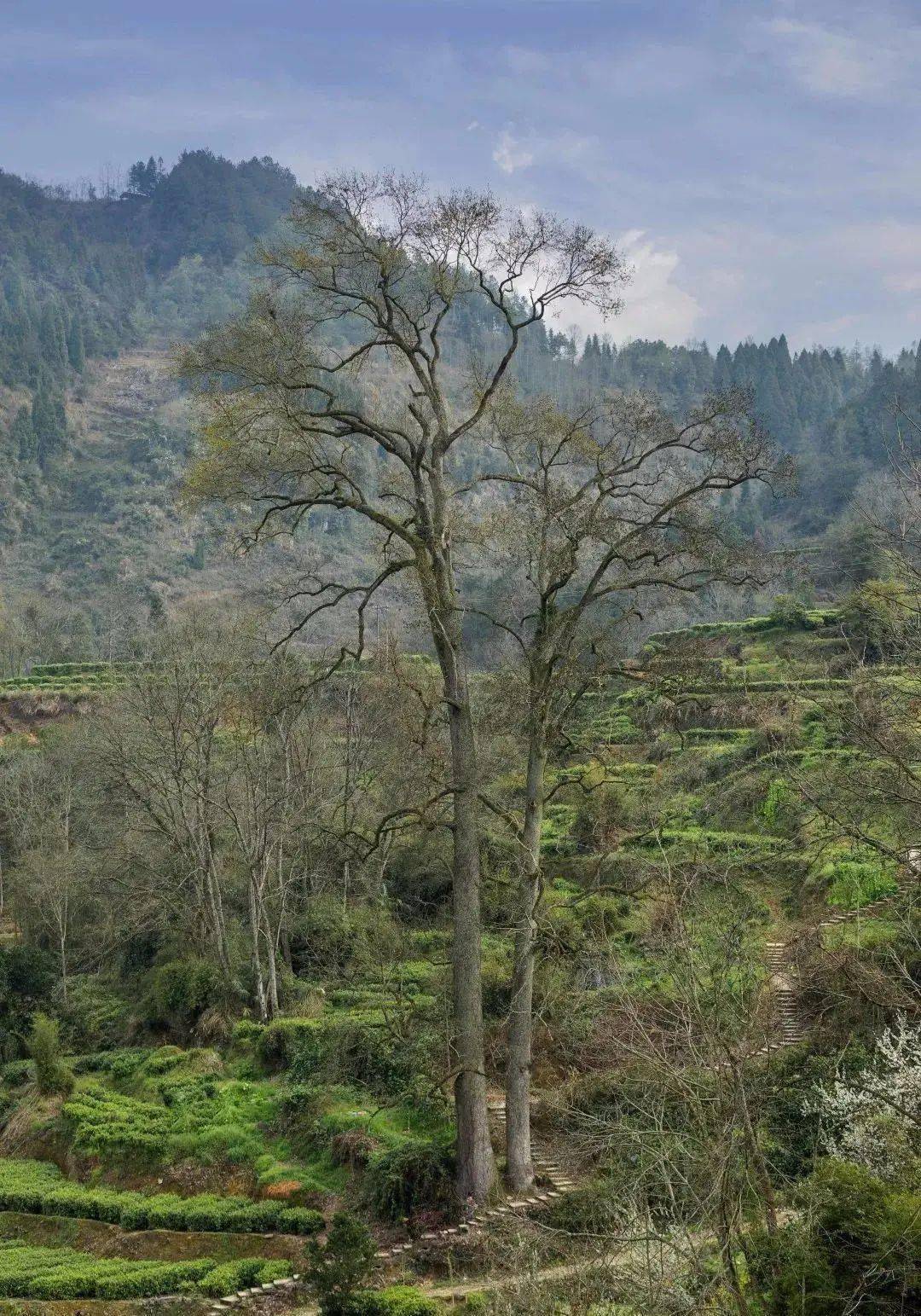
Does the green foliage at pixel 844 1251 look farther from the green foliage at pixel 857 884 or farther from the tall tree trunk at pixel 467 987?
the green foliage at pixel 857 884

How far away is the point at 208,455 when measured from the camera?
13719 millimetres

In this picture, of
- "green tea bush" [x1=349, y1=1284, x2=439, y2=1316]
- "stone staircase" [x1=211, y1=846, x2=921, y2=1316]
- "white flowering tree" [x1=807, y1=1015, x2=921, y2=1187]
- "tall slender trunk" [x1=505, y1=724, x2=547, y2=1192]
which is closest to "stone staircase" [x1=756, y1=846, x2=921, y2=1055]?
"stone staircase" [x1=211, y1=846, x2=921, y2=1316]

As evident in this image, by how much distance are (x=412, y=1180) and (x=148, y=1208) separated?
5291 mm

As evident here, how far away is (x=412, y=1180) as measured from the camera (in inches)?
619

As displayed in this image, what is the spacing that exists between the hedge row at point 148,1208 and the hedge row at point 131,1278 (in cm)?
87

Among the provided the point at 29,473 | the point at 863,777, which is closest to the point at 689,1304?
the point at 863,777

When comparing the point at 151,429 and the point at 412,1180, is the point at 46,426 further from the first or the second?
the point at 412,1180

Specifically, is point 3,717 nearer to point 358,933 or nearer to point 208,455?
point 358,933

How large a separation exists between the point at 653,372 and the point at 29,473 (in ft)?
254

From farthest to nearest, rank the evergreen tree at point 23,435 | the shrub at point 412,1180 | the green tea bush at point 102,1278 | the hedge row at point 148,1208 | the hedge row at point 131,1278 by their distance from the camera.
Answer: the evergreen tree at point 23,435
the hedge row at point 148,1208
the green tea bush at point 102,1278
the shrub at point 412,1180
the hedge row at point 131,1278

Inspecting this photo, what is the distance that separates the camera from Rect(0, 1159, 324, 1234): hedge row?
55.9ft

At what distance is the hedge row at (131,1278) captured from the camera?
Result: 49.8ft

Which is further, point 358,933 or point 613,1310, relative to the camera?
point 358,933

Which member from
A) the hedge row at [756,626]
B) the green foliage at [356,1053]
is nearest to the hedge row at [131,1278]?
the green foliage at [356,1053]
